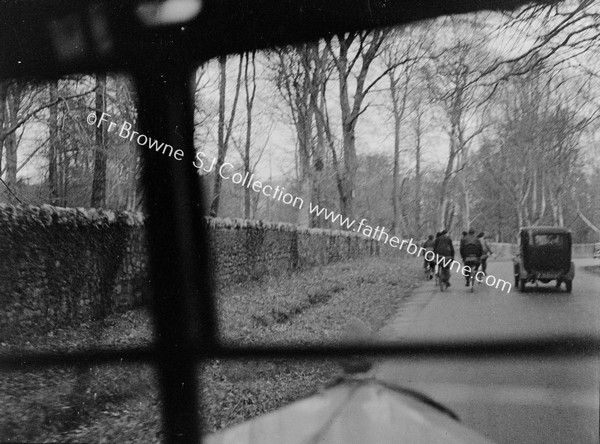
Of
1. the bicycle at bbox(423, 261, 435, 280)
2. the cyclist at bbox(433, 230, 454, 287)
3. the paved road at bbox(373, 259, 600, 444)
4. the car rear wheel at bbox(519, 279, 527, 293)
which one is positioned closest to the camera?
the paved road at bbox(373, 259, 600, 444)

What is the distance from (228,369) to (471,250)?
2.79 metres

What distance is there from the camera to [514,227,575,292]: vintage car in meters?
4.78

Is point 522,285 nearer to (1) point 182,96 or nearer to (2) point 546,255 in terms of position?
(2) point 546,255

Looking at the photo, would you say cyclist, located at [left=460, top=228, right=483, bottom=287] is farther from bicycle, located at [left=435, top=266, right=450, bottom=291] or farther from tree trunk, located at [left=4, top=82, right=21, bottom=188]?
tree trunk, located at [left=4, top=82, right=21, bottom=188]

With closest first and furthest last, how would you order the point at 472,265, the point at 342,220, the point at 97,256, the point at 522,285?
the point at 472,265 → the point at 522,285 → the point at 342,220 → the point at 97,256

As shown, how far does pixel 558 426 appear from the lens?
346 cm

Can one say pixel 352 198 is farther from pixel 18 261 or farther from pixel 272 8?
pixel 18 261

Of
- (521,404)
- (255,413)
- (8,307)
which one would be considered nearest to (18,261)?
(8,307)

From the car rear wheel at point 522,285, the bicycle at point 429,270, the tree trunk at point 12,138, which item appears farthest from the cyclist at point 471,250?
the tree trunk at point 12,138

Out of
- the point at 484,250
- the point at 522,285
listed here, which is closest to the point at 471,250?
the point at 484,250

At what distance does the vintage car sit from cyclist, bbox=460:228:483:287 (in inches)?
14.8

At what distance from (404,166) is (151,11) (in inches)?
129

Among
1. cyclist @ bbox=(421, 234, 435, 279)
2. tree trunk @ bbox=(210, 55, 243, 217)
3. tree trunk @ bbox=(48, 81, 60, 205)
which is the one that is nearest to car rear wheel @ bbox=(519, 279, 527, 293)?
cyclist @ bbox=(421, 234, 435, 279)

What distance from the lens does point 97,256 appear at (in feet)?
20.7
